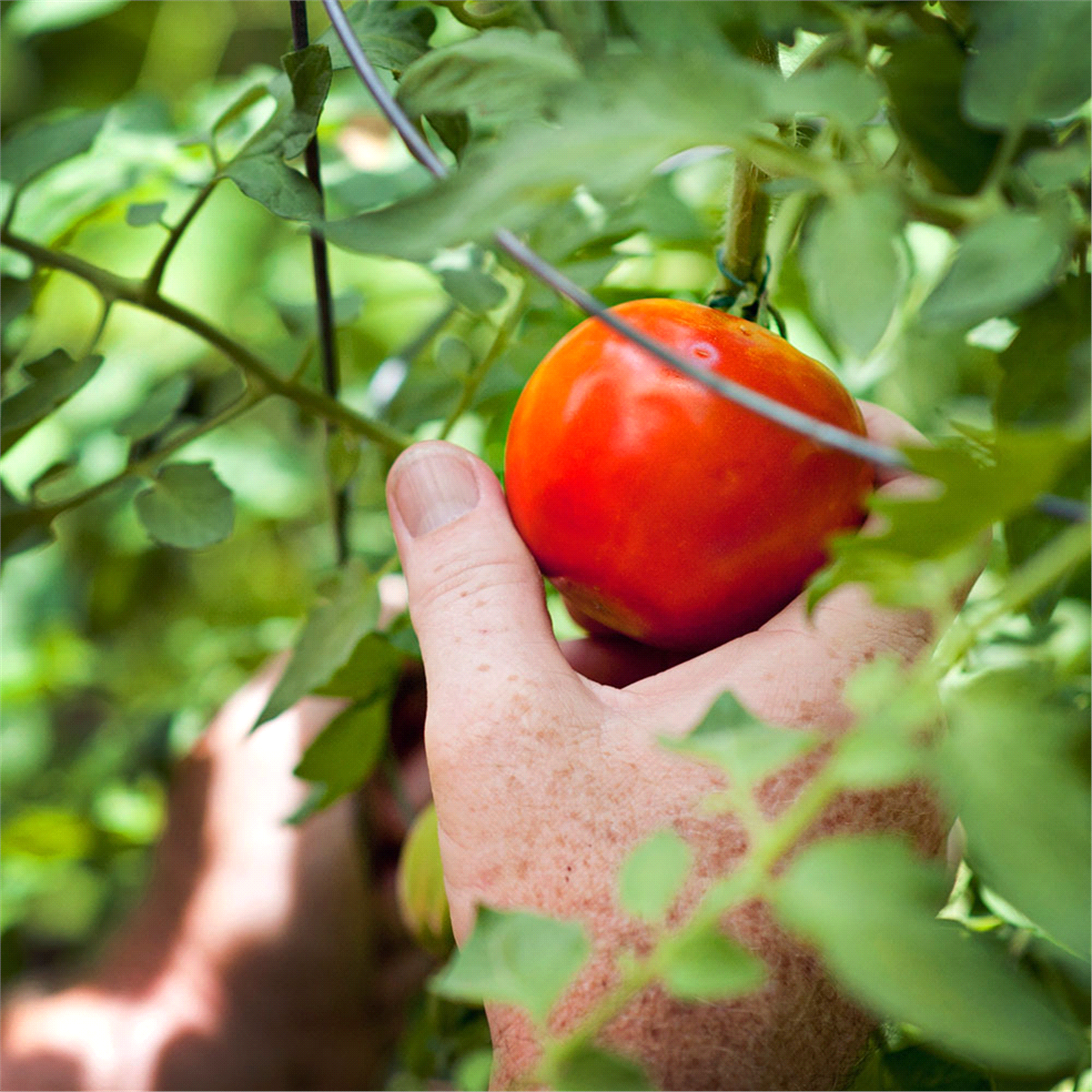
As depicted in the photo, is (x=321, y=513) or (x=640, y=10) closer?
(x=640, y=10)

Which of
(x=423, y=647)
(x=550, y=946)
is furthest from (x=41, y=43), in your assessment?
(x=550, y=946)

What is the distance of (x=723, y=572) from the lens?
416mm

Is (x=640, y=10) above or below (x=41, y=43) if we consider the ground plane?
above

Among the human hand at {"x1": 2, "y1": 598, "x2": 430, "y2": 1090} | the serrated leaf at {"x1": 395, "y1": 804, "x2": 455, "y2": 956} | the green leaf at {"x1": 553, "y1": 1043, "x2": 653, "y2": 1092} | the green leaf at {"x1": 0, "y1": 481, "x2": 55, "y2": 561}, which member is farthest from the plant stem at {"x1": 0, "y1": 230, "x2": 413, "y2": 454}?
the human hand at {"x1": 2, "y1": 598, "x2": 430, "y2": 1090}

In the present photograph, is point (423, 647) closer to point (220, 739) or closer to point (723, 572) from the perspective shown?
point (723, 572)

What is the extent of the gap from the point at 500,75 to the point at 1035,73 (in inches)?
5.2

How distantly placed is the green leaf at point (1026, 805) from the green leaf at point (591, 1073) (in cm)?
8

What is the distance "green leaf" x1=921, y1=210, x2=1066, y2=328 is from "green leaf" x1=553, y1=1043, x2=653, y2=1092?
175 millimetres

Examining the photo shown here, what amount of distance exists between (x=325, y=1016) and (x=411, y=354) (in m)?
0.67

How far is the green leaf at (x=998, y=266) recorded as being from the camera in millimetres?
223

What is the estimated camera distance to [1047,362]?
0.38 metres

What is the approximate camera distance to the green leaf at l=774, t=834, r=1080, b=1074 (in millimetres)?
179

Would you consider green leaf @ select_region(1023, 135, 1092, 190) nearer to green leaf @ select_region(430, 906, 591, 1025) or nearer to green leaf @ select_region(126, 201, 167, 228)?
green leaf @ select_region(430, 906, 591, 1025)

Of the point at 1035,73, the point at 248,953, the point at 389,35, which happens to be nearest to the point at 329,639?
the point at 389,35
